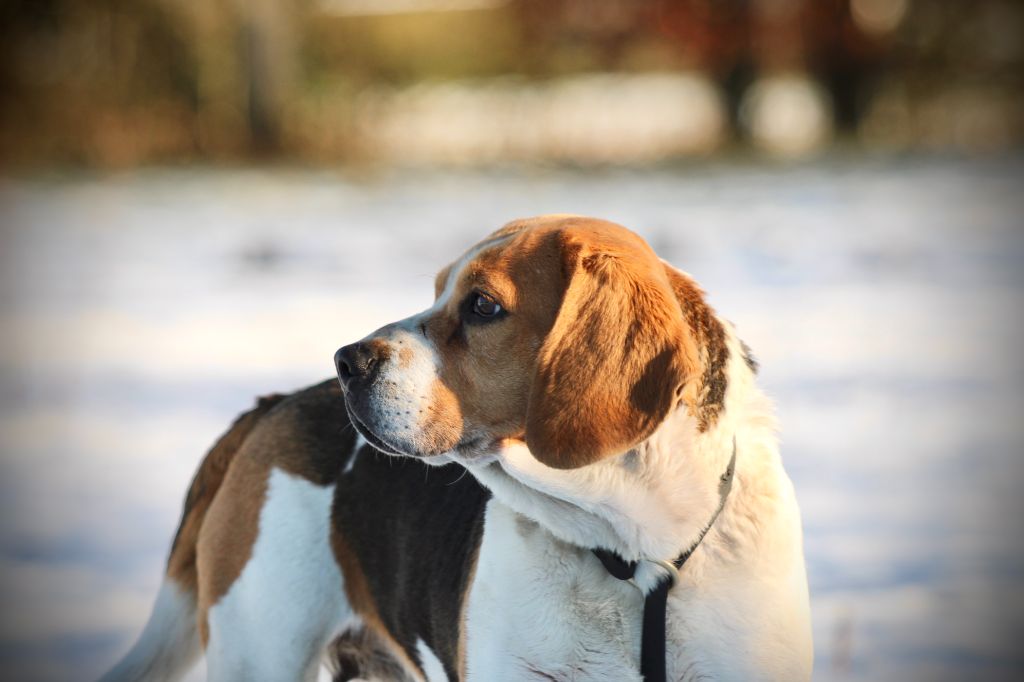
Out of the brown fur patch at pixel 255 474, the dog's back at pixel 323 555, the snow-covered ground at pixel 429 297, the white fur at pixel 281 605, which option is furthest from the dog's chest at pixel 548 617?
the snow-covered ground at pixel 429 297

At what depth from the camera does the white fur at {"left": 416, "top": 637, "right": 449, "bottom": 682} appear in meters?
3.27

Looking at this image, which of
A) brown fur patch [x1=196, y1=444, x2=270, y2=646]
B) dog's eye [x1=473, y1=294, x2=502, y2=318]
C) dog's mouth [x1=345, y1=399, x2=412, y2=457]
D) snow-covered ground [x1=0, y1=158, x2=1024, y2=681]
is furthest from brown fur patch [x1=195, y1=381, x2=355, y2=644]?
snow-covered ground [x1=0, y1=158, x2=1024, y2=681]

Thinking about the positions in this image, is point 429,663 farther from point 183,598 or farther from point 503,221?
point 503,221

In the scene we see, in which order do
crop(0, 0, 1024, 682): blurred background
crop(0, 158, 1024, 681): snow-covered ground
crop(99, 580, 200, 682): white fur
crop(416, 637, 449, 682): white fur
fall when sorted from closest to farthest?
crop(416, 637, 449, 682): white fur < crop(99, 580, 200, 682): white fur < crop(0, 158, 1024, 681): snow-covered ground < crop(0, 0, 1024, 682): blurred background

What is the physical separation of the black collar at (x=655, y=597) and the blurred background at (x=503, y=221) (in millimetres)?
1208

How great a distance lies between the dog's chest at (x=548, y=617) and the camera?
2.88m

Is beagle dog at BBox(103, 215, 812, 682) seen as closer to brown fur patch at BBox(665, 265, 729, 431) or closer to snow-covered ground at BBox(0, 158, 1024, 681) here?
brown fur patch at BBox(665, 265, 729, 431)

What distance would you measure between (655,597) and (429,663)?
2.63 feet

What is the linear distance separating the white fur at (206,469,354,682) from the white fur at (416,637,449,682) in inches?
13.3

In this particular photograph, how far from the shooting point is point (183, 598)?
3867mm

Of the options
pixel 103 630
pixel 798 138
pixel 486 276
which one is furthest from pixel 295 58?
pixel 486 276

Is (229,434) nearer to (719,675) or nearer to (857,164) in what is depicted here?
(719,675)

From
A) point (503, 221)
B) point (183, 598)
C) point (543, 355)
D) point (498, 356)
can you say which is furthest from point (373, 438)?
point (503, 221)

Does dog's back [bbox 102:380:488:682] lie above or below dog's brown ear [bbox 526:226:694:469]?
below
